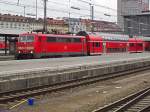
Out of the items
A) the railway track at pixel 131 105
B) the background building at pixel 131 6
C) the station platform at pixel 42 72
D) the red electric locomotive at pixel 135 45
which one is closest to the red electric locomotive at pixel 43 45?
the station platform at pixel 42 72

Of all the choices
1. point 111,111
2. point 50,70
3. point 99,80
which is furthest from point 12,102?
point 99,80

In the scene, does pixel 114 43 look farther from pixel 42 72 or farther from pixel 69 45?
pixel 42 72

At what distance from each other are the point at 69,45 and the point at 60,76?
62.0 ft

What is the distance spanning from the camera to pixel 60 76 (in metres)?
23.2

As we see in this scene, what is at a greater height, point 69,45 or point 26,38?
point 26,38

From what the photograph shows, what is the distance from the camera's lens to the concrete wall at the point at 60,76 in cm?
1829

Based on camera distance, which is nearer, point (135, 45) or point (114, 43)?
point (114, 43)

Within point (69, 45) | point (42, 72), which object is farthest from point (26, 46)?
point (42, 72)

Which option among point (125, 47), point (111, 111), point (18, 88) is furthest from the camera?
point (125, 47)

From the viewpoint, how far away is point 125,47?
2223 inches

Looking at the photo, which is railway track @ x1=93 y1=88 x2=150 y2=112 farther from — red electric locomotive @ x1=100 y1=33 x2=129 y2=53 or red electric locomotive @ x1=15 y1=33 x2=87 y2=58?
red electric locomotive @ x1=100 y1=33 x2=129 y2=53

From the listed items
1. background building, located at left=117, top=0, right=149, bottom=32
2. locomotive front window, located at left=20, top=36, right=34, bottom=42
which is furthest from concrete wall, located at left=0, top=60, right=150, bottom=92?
background building, located at left=117, top=0, right=149, bottom=32

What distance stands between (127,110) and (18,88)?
7.53 meters

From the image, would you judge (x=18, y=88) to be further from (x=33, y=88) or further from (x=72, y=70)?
(x=72, y=70)
